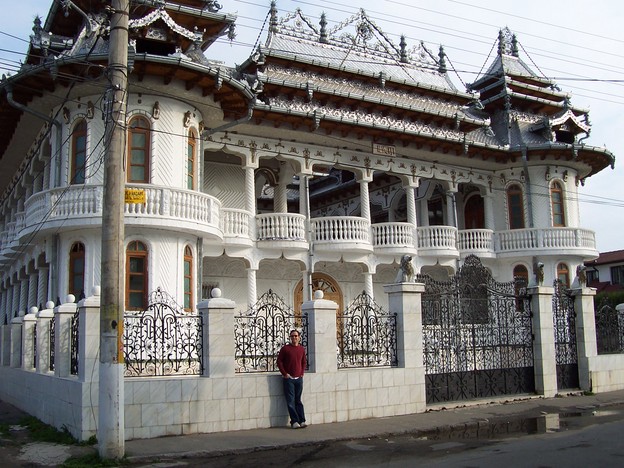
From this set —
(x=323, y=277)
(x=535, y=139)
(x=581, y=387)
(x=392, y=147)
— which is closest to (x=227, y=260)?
(x=323, y=277)

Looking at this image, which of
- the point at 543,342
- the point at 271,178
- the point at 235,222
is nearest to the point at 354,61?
the point at 271,178

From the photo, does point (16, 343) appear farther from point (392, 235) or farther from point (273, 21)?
point (273, 21)

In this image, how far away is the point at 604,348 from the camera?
20.0 metres

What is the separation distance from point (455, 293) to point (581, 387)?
5091mm

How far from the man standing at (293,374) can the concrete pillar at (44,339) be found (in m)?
5.09

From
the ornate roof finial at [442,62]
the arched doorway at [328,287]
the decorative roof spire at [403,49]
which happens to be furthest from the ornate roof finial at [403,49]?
the arched doorway at [328,287]

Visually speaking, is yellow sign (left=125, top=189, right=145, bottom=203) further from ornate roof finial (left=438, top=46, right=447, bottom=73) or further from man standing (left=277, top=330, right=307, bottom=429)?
ornate roof finial (left=438, top=46, right=447, bottom=73)

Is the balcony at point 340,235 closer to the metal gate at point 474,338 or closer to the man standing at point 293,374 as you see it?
the metal gate at point 474,338

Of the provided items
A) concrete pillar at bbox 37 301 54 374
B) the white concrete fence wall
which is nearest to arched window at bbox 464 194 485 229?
the white concrete fence wall

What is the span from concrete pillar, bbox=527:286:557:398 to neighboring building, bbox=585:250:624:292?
124ft

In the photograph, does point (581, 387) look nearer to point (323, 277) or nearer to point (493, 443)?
point (493, 443)

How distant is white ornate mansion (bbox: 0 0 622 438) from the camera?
688 inches

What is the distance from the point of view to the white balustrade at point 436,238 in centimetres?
2750

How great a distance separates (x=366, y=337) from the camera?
48.9ft
